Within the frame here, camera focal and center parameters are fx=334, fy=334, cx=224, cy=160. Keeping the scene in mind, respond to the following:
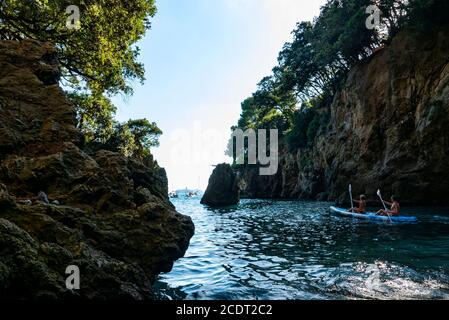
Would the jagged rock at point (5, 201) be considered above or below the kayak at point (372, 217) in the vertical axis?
above

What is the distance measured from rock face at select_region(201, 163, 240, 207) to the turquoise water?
3323 cm

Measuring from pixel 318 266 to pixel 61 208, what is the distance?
7.29 metres

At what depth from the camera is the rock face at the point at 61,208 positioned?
4.51 metres

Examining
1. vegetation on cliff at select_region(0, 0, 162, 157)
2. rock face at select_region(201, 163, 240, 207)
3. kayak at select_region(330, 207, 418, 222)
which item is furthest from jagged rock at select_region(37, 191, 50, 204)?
rock face at select_region(201, 163, 240, 207)

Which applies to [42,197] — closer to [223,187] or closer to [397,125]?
[397,125]

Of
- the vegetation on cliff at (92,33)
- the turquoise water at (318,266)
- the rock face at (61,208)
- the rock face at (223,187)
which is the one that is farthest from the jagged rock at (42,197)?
the rock face at (223,187)

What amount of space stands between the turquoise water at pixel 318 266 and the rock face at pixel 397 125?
Result: 10.5m

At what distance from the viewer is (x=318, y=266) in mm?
9898

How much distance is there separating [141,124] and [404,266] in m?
43.8

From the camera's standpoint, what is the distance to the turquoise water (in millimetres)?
7574

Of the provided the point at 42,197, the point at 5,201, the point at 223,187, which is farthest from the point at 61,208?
the point at 223,187

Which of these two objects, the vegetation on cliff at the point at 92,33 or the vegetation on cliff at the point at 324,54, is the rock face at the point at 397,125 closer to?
the vegetation on cliff at the point at 324,54

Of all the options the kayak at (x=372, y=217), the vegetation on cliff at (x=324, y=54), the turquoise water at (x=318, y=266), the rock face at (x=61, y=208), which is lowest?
the turquoise water at (x=318, y=266)

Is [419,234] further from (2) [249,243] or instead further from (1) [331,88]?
(1) [331,88]
